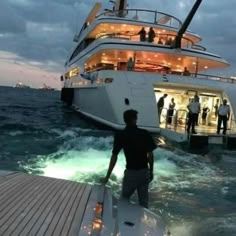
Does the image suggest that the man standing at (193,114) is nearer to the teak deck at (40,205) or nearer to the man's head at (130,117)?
the man's head at (130,117)

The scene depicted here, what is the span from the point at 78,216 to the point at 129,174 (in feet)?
6.10

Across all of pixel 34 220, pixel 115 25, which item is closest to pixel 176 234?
pixel 34 220

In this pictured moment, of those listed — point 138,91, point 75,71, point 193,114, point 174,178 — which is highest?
point 75,71

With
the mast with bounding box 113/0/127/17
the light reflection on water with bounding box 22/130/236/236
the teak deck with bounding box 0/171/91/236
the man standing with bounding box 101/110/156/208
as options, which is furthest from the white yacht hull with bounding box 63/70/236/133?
the teak deck with bounding box 0/171/91/236

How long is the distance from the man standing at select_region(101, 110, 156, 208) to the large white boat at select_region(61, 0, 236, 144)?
11625 mm

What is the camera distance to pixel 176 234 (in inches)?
255

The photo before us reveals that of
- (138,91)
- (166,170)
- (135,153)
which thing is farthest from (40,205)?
(138,91)

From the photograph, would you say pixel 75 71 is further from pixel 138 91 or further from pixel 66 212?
pixel 66 212

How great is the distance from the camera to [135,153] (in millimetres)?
5641

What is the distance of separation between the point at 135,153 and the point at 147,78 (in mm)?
13079

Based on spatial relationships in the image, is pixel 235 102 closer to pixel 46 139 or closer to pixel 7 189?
pixel 46 139

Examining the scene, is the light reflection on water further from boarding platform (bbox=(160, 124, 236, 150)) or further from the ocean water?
boarding platform (bbox=(160, 124, 236, 150))

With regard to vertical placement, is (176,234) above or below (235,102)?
below

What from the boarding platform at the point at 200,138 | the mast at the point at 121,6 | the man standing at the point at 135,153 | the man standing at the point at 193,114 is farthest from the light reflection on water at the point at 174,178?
the mast at the point at 121,6
